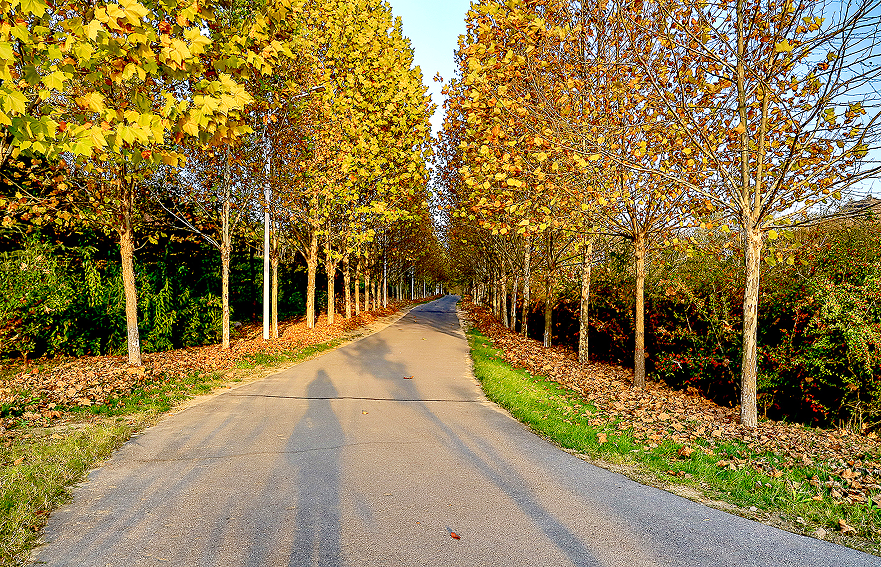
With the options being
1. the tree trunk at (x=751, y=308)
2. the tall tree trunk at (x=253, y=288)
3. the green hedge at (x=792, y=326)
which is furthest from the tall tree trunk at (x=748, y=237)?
the tall tree trunk at (x=253, y=288)

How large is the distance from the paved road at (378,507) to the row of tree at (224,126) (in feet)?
9.23

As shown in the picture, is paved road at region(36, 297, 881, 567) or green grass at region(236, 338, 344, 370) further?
green grass at region(236, 338, 344, 370)

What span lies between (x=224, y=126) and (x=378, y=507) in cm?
349

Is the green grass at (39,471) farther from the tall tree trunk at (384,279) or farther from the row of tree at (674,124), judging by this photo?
the tall tree trunk at (384,279)

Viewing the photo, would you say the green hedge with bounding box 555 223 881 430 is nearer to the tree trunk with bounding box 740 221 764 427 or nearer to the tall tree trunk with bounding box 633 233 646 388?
the tree trunk with bounding box 740 221 764 427

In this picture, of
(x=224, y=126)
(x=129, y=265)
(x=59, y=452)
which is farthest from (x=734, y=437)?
(x=129, y=265)

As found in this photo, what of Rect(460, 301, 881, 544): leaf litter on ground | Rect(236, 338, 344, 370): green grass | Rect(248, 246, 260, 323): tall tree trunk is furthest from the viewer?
Rect(248, 246, 260, 323): tall tree trunk

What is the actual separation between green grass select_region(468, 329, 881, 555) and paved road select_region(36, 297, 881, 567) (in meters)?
0.35

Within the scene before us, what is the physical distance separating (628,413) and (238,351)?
33.5ft

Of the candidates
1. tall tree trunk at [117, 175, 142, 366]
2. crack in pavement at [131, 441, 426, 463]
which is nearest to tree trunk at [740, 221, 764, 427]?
crack in pavement at [131, 441, 426, 463]

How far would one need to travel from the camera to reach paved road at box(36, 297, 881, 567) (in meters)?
3.44

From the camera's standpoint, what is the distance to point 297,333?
18547 mm

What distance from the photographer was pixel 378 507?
4180 millimetres

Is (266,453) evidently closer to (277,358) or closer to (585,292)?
(277,358)
